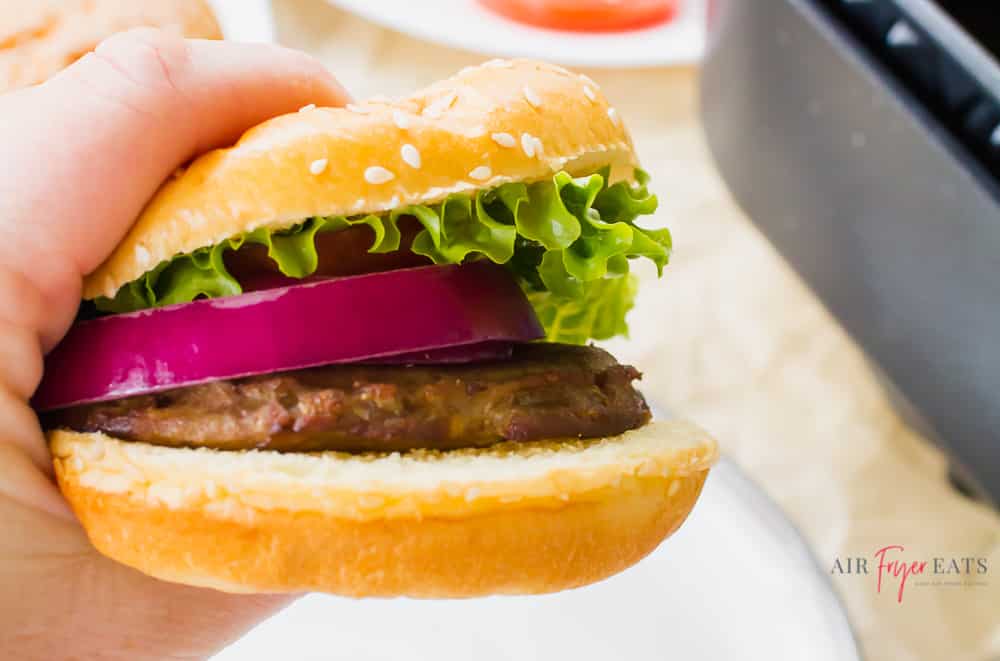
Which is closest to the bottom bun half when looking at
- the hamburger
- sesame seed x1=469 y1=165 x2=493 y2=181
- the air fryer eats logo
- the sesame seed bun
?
the hamburger

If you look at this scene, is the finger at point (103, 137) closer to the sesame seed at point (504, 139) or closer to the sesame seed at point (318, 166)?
the sesame seed at point (318, 166)

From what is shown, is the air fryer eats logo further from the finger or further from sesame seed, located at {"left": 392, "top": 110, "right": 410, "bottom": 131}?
the finger

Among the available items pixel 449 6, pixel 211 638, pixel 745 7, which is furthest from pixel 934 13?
pixel 449 6

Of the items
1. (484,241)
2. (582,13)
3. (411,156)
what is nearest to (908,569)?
(484,241)

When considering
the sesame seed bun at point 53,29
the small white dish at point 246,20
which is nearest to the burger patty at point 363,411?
the sesame seed bun at point 53,29

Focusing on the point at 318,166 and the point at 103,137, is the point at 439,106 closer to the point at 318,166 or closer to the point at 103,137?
the point at 318,166
